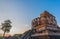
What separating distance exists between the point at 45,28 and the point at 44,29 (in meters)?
0.24

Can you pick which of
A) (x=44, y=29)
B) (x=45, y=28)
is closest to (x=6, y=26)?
(x=44, y=29)

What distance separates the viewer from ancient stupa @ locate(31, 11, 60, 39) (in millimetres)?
15859

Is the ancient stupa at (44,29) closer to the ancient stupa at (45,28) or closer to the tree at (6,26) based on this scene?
the ancient stupa at (45,28)

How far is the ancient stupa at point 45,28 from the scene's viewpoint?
15859 millimetres

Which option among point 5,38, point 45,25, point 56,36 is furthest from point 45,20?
point 5,38

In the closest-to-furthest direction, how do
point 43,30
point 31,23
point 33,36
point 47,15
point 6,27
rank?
point 43,30 → point 33,36 → point 47,15 → point 31,23 → point 6,27

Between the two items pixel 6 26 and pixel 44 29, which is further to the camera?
pixel 6 26

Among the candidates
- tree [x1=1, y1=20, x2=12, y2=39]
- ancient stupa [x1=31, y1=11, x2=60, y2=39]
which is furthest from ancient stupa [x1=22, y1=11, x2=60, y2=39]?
tree [x1=1, y1=20, x2=12, y2=39]

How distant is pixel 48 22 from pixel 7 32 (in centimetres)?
1442

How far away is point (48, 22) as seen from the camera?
18047 mm

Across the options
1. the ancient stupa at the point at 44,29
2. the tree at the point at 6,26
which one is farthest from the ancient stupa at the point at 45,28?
the tree at the point at 6,26

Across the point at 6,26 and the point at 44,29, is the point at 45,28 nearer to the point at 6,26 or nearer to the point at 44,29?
the point at 44,29

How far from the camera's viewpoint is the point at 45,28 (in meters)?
16.4

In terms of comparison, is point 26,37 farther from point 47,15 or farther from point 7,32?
point 7,32
